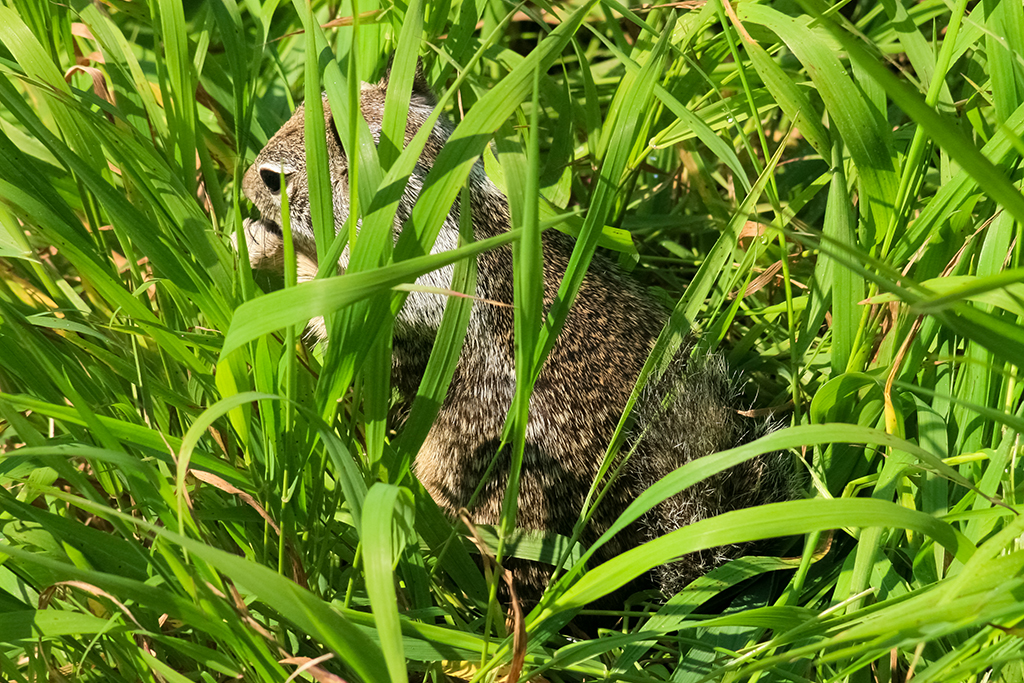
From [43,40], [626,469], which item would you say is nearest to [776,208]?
[626,469]

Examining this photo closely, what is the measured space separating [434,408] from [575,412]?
42cm

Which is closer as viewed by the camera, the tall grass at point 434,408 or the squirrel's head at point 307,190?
the tall grass at point 434,408

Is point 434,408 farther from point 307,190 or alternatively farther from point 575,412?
point 307,190

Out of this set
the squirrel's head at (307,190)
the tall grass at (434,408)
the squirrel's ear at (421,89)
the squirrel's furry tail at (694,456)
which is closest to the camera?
the tall grass at (434,408)

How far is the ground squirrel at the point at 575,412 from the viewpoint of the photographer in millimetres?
1881

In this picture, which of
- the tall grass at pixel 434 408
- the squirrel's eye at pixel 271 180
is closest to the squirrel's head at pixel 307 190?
the squirrel's eye at pixel 271 180

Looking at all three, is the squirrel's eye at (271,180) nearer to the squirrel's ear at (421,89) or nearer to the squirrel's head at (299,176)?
the squirrel's head at (299,176)

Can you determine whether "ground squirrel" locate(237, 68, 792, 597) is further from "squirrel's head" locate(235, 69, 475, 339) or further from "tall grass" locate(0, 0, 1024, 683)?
"tall grass" locate(0, 0, 1024, 683)

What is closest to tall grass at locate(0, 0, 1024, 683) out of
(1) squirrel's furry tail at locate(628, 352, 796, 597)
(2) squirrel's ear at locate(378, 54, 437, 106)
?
(1) squirrel's furry tail at locate(628, 352, 796, 597)

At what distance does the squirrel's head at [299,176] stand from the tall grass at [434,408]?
25 centimetres

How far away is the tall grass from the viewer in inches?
47.9

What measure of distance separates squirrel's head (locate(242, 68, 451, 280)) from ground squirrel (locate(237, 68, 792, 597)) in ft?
0.55

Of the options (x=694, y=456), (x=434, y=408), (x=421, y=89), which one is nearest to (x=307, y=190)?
(x=421, y=89)

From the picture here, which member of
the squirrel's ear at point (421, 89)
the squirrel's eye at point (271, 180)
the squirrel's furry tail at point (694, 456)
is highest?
the squirrel's ear at point (421, 89)
